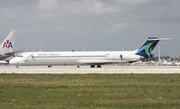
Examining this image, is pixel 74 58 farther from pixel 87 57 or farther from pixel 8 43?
pixel 8 43

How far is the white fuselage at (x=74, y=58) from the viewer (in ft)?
245

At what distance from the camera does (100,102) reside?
49.1 feet

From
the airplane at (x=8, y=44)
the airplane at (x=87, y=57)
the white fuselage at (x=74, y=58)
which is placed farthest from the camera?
the white fuselage at (x=74, y=58)

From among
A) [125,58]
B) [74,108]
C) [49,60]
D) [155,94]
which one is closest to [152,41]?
[125,58]

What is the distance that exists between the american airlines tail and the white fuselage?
513cm

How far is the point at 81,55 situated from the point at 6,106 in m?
62.5

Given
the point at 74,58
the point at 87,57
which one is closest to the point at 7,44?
the point at 74,58

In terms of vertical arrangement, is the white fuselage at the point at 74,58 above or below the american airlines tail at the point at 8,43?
below

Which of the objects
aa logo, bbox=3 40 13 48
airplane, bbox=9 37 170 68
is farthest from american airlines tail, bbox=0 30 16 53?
airplane, bbox=9 37 170 68

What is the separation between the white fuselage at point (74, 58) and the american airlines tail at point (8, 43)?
513 centimetres

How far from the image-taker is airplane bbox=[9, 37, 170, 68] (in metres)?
74.6

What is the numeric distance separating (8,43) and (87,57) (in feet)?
58.2

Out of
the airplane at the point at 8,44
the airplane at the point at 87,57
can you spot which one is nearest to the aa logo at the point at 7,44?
the airplane at the point at 8,44

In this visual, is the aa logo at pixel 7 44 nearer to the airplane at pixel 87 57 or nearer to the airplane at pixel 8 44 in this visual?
the airplane at pixel 8 44
